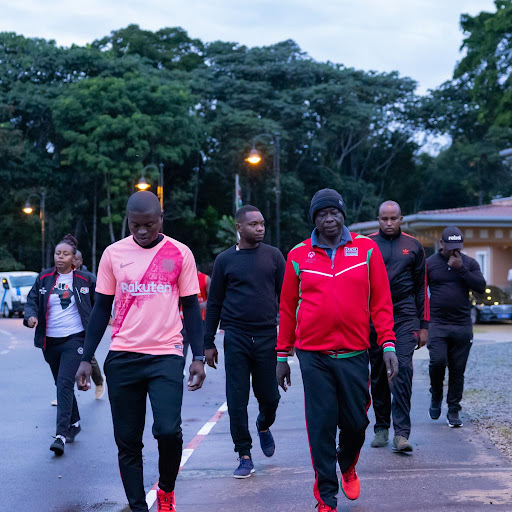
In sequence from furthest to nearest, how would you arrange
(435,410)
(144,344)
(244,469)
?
(435,410)
(244,469)
(144,344)

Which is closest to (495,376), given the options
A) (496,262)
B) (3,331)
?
(3,331)

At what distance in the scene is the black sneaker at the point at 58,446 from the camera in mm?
8062

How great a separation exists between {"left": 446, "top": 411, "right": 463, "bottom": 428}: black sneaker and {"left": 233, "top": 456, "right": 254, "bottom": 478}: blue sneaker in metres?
2.81

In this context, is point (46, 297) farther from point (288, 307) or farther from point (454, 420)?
point (454, 420)

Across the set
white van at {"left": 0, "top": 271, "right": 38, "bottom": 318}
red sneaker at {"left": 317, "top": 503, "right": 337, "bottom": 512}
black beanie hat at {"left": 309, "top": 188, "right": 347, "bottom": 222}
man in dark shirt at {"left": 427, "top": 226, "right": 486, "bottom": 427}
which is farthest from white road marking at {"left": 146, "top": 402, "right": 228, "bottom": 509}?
white van at {"left": 0, "top": 271, "right": 38, "bottom": 318}

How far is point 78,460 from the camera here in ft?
26.0

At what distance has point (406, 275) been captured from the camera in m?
8.00

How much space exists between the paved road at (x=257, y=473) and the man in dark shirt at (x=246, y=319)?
1.68ft

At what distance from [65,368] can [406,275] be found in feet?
10.3

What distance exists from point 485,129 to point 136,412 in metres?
57.0

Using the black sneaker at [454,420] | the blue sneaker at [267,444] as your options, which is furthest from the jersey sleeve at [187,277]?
the black sneaker at [454,420]

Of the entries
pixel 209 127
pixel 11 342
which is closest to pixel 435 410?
pixel 11 342

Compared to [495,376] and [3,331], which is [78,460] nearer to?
[495,376]

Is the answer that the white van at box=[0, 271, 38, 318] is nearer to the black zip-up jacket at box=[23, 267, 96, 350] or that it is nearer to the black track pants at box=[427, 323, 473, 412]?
the black zip-up jacket at box=[23, 267, 96, 350]
